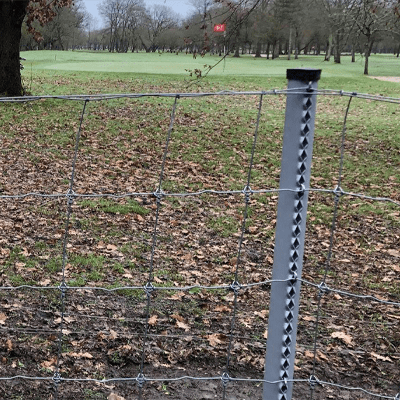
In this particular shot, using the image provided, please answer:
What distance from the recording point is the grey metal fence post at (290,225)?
218 centimetres

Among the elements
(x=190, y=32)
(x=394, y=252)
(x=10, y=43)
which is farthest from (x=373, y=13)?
(x=190, y=32)

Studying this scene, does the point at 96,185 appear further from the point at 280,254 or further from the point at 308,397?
the point at 280,254

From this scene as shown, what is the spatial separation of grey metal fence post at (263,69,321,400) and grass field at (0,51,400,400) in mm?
1612

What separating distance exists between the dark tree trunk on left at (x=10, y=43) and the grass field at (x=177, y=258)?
7.06ft

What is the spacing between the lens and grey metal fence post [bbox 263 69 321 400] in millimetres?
2176

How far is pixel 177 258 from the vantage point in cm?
620

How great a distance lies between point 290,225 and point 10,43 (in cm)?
1503

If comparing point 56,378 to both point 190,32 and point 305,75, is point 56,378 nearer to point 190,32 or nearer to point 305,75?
point 305,75

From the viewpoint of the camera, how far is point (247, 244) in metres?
6.82

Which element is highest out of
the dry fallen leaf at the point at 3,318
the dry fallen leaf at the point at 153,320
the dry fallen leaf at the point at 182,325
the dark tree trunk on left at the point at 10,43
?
the dark tree trunk on left at the point at 10,43

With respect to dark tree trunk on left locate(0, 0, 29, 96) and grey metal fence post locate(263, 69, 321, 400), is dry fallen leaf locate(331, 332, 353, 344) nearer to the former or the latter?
grey metal fence post locate(263, 69, 321, 400)

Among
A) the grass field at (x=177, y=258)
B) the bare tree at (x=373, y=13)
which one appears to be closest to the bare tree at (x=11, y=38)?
the grass field at (x=177, y=258)

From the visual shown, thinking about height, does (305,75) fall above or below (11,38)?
below

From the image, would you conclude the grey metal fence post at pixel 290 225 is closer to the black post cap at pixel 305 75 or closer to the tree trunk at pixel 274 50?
the black post cap at pixel 305 75
